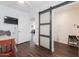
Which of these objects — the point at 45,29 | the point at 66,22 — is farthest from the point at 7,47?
the point at 66,22

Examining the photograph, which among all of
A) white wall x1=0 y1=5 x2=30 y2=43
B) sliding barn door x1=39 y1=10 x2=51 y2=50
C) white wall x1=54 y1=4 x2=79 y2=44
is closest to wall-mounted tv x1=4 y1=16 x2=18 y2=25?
white wall x1=0 y1=5 x2=30 y2=43

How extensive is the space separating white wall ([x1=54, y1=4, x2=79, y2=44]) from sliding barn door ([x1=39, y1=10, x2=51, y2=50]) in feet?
3.08

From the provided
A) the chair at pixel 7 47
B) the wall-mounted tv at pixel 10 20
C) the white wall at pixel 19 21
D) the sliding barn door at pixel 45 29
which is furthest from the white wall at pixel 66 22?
the chair at pixel 7 47

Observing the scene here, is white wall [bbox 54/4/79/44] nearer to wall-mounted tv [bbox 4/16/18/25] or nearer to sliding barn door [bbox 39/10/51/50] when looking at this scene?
sliding barn door [bbox 39/10/51/50]

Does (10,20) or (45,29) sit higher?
(10,20)

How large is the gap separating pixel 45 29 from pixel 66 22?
166 cm

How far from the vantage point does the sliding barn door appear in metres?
2.84

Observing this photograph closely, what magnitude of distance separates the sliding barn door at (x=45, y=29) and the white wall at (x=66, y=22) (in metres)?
0.94

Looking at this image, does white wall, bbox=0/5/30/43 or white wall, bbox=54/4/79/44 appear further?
white wall, bbox=54/4/79/44

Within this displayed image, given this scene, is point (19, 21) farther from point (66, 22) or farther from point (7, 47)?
point (66, 22)

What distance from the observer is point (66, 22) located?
13.1 feet

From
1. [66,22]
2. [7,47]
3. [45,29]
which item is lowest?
[7,47]

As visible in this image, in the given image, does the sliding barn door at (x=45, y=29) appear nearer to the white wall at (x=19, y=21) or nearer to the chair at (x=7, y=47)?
the white wall at (x=19, y=21)

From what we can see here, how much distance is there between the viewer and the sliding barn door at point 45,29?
2842mm
